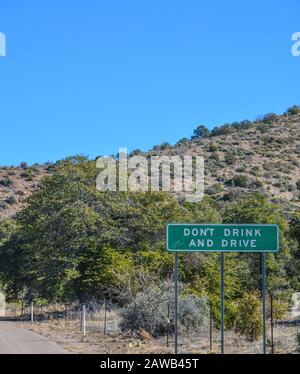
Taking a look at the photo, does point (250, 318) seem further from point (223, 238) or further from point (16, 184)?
point (16, 184)

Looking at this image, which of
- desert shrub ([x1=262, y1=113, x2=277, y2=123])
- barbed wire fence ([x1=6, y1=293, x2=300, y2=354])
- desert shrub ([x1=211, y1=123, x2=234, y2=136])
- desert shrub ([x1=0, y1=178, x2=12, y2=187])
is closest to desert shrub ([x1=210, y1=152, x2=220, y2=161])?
desert shrub ([x1=211, y1=123, x2=234, y2=136])

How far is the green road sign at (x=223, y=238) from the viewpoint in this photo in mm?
16609

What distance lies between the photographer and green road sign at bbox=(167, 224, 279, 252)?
54.5ft

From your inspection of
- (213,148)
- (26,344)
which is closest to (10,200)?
(213,148)

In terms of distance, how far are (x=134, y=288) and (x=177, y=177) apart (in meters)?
42.4

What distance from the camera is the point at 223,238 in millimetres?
16766

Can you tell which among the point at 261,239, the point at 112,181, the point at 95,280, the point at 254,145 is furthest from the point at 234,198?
the point at 261,239

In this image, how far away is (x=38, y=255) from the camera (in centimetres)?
3522

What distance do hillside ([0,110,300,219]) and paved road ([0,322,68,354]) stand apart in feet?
143

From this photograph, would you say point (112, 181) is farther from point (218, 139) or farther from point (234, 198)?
point (218, 139)

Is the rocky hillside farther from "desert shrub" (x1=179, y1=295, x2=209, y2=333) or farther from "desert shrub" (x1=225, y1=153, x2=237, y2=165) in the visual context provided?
"desert shrub" (x1=179, y1=295, x2=209, y2=333)
